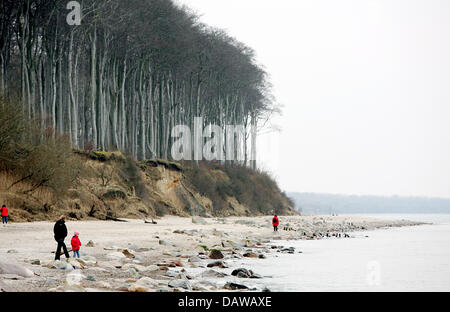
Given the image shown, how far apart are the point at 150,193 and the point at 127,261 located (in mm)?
24033

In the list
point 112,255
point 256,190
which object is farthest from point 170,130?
point 112,255

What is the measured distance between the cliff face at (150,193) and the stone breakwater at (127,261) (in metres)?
1.96

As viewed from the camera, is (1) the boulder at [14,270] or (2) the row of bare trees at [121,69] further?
(2) the row of bare trees at [121,69]

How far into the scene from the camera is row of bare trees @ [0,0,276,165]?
1283 inches

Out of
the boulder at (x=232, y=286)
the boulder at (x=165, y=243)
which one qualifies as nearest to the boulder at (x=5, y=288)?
the boulder at (x=232, y=286)

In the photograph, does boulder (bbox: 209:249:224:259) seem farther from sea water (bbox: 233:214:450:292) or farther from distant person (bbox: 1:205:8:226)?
distant person (bbox: 1:205:8:226)

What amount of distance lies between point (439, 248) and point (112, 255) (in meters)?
18.4

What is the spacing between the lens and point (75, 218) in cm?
2711

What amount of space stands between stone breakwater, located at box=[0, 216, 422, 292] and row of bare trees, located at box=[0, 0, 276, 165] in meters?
8.54

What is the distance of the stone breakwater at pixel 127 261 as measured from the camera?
10.1 m

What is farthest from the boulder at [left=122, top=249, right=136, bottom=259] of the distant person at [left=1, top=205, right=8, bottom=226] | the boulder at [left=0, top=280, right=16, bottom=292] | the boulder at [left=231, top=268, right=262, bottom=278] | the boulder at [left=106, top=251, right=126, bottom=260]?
the distant person at [left=1, top=205, right=8, bottom=226]

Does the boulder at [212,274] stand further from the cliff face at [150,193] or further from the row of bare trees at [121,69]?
the row of bare trees at [121,69]

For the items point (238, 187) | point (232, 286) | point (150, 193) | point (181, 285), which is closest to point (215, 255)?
point (232, 286)
